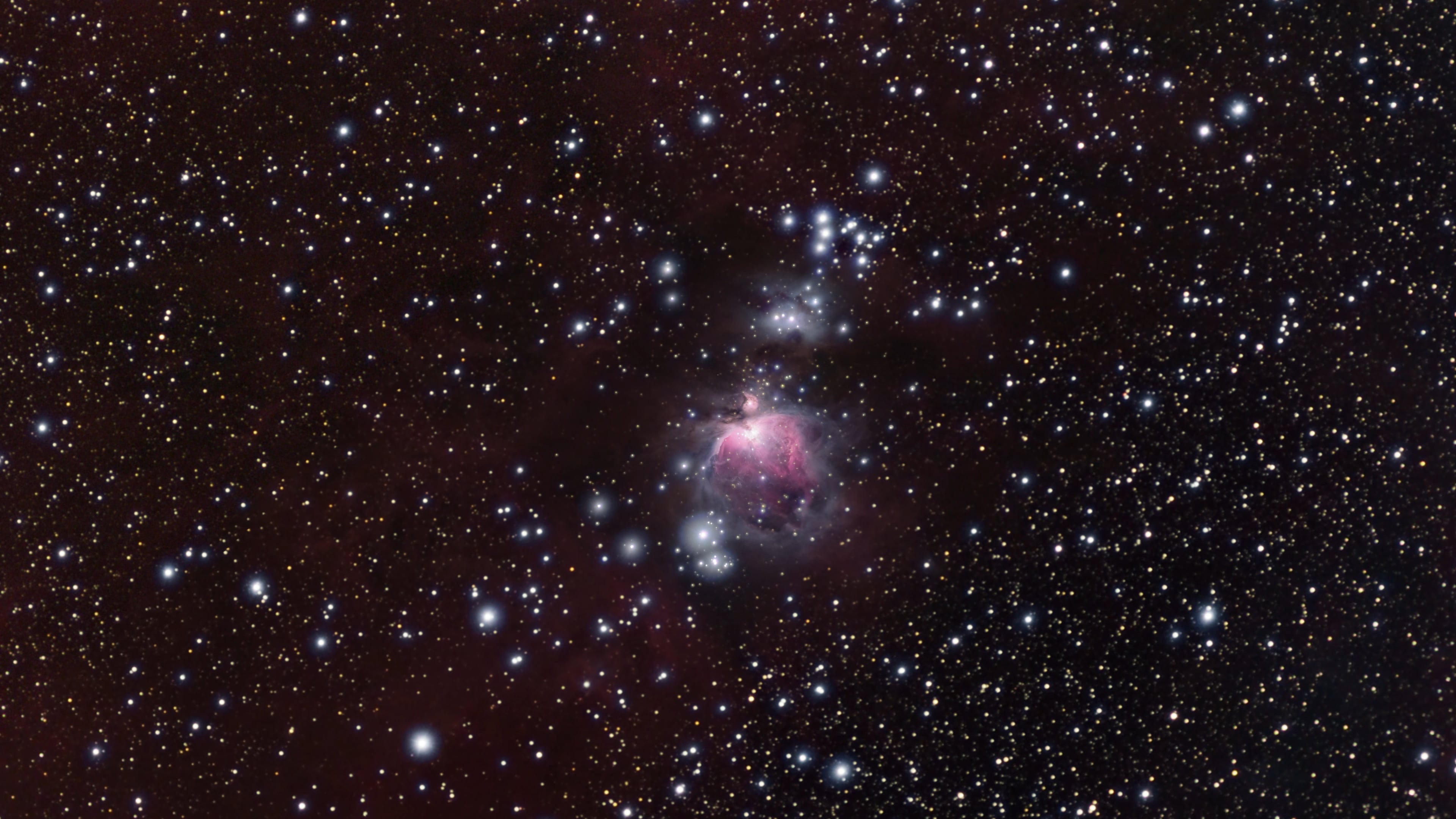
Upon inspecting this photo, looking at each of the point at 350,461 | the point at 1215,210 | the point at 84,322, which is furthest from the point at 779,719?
the point at 84,322

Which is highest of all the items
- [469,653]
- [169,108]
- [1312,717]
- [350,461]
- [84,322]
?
[169,108]

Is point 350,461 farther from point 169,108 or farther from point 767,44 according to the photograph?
point 767,44
